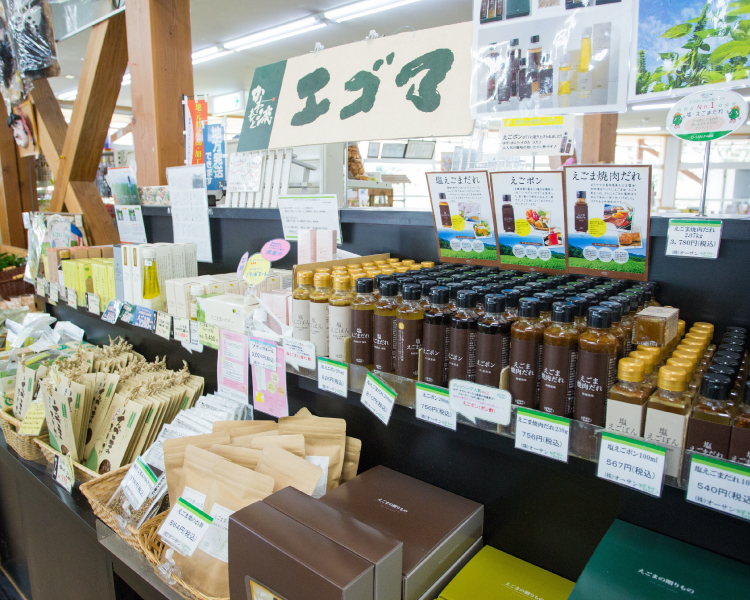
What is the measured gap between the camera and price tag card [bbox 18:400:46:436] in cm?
186

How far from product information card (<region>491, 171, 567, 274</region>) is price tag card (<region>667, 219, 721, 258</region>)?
A: 0.74ft

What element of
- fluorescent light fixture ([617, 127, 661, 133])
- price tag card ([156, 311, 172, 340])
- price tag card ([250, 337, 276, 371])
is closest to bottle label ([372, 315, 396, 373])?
price tag card ([250, 337, 276, 371])

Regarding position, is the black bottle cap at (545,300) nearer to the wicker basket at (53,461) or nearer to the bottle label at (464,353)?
the bottle label at (464,353)

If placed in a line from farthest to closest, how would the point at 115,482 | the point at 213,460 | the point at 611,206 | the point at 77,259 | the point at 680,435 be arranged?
the point at 77,259 → the point at 115,482 → the point at 213,460 → the point at 611,206 → the point at 680,435

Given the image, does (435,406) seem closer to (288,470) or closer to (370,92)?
(288,470)

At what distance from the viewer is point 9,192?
4746 mm

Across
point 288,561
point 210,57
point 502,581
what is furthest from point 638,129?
point 288,561

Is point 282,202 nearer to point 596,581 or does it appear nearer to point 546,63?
point 546,63

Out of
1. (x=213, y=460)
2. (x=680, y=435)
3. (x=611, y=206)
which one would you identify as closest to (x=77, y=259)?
(x=213, y=460)

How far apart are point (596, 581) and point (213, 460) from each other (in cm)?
86

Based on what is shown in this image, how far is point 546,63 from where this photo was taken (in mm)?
1247

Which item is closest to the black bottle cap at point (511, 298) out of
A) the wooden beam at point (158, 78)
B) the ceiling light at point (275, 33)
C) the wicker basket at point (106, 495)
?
the wicker basket at point (106, 495)

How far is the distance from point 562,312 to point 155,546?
46.3 inches

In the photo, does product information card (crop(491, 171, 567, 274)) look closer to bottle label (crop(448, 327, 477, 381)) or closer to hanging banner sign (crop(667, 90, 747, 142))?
hanging banner sign (crop(667, 90, 747, 142))
